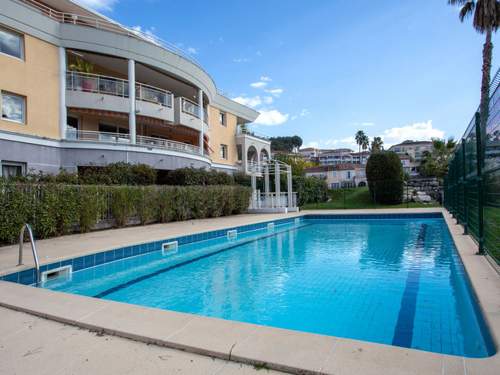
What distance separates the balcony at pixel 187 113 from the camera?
21953 mm

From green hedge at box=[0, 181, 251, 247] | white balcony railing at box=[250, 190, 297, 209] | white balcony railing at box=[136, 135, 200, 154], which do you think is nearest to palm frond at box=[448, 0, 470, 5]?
white balcony railing at box=[250, 190, 297, 209]

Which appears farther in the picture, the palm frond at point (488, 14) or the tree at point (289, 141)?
the tree at point (289, 141)

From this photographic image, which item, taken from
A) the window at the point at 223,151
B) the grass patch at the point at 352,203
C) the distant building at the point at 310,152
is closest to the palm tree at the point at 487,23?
the grass patch at the point at 352,203

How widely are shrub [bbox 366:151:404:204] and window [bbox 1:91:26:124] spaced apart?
68.7 feet

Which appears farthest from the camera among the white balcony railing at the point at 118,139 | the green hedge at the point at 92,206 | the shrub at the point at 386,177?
the shrub at the point at 386,177

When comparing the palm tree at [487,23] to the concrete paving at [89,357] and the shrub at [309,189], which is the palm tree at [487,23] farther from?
the concrete paving at [89,357]

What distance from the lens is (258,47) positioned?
19.7 metres

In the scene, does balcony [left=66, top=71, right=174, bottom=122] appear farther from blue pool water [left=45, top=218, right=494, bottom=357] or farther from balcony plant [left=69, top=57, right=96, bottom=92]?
blue pool water [left=45, top=218, right=494, bottom=357]

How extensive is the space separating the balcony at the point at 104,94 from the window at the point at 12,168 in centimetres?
420

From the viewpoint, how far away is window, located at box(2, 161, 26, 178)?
14.6 meters

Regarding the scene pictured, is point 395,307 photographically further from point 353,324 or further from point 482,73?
point 482,73

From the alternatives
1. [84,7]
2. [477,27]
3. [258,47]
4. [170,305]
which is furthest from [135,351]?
[477,27]

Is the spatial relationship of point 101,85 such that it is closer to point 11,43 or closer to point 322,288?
point 11,43

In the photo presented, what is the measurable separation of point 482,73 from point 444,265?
18222mm
